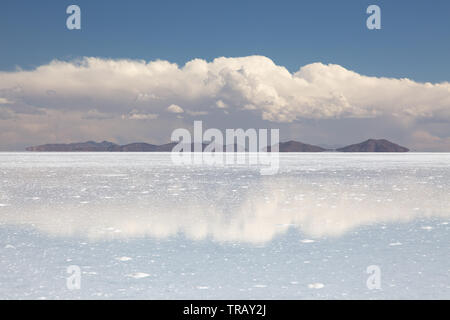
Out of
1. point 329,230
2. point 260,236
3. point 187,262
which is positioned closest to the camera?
point 187,262

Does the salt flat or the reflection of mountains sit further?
the reflection of mountains

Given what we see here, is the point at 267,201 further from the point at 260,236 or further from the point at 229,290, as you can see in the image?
the point at 229,290

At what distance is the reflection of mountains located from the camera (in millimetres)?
9602

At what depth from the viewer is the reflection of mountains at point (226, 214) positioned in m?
9.60

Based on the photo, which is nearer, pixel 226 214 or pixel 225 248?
pixel 225 248

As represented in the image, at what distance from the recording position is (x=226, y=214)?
11867 millimetres

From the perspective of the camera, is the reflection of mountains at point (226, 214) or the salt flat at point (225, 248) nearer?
the salt flat at point (225, 248)

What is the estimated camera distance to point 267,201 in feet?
48.7

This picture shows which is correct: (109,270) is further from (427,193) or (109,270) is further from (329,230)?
(427,193)

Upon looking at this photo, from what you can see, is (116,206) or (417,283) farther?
(116,206)

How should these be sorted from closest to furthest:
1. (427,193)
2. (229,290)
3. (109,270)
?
(229,290) < (109,270) < (427,193)

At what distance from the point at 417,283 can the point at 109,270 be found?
15.5 ft

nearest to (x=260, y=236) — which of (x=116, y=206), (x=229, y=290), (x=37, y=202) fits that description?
(x=229, y=290)
